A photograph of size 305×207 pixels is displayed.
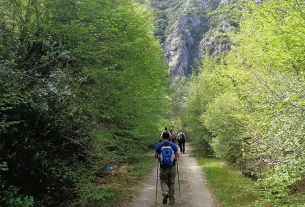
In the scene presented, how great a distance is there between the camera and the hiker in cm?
912

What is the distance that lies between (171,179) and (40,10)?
6.35 metres

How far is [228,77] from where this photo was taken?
16719 millimetres

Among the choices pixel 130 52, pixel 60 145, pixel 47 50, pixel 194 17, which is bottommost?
pixel 60 145

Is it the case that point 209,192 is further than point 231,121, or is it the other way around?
point 231,121

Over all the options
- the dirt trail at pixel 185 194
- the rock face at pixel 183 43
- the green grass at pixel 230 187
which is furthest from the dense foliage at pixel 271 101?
the rock face at pixel 183 43

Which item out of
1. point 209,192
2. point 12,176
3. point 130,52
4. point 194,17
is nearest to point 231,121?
point 209,192

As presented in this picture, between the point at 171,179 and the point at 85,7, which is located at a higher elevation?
the point at 85,7

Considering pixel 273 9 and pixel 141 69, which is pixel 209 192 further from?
pixel 273 9

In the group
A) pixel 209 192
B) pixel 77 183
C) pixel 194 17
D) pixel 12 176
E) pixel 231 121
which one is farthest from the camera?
pixel 194 17

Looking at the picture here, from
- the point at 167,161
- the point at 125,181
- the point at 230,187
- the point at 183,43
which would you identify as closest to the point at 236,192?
the point at 230,187

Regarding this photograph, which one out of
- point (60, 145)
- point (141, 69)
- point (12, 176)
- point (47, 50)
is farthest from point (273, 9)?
point (12, 176)

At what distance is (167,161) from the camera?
29.9 feet

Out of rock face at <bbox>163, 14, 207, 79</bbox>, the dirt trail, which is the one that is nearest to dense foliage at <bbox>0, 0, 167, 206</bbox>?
the dirt trail

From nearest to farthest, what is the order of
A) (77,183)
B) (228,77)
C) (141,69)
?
1. (77,183)
2. (141,69)
3. (228,77)
